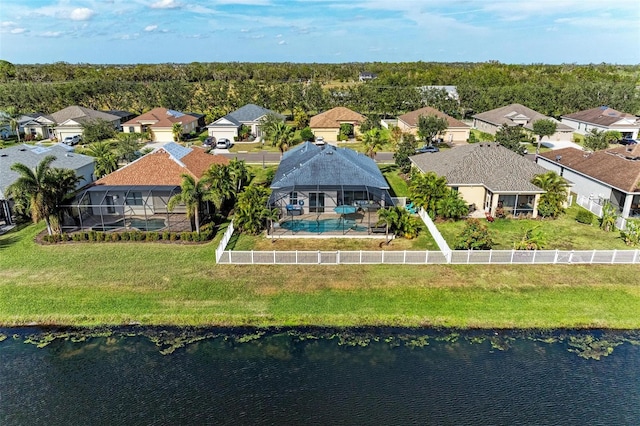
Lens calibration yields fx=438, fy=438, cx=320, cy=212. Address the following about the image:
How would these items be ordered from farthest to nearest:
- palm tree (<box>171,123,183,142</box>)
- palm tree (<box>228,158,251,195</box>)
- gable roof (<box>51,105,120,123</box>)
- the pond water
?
1. gable roof (<box>51,105,120,123</box>)
2. palm tree (<box>171,123,183,142</box>)
3. palm tree (<box>228,158,251,195</box>)
4. the pond water

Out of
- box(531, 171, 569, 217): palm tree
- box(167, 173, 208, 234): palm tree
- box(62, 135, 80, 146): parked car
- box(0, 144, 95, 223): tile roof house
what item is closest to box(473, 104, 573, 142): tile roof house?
box(531, 171, 569, 217): palm tree

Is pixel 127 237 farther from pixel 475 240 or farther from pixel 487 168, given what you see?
pixel 487 168

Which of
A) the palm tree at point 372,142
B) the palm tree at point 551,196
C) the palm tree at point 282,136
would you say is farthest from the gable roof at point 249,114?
the palm tree at point 551,196

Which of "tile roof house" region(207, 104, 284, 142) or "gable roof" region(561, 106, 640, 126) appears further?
"tile roof house" region(207, 104, 284, 142)

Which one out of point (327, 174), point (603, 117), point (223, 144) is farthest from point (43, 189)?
point (603, 117)

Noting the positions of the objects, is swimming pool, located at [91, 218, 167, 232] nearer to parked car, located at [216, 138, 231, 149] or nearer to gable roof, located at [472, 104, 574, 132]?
parked car, located at [216, 138, 231, 149]

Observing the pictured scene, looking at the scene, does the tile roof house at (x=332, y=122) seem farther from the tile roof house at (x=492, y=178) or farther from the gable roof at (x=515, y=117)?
the tile roof house at (x=492, y=178)
